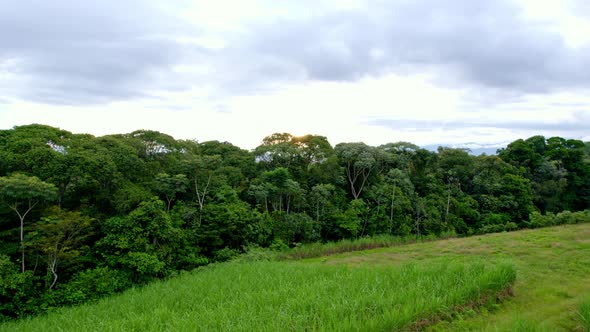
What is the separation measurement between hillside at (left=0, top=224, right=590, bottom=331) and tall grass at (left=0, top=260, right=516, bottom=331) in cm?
1

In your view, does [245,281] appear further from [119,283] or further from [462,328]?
[119,283]

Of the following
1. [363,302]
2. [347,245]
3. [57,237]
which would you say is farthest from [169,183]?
[363,302]

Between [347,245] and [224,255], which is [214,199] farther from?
[347,245]

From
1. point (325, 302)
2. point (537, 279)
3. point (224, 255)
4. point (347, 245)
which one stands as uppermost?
point (325, 302)

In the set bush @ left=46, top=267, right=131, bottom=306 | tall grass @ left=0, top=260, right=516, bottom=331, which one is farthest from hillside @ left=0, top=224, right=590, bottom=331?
bush @ left=46, top=267, right=131, bottom=306

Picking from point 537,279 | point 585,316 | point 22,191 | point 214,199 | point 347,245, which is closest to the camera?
point 585,316

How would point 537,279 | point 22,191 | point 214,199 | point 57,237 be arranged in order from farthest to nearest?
point 214,199 < point 57,237 < point 22,191 < point 537,279

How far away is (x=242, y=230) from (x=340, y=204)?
6.86 metres

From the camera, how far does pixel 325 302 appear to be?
17.1 feet

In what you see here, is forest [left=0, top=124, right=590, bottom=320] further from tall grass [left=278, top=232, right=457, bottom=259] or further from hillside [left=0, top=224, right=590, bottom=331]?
hillside [left=0, top=224, right=590, bottom=331]

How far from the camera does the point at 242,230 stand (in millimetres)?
15812

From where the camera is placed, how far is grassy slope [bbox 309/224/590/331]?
4742 mm

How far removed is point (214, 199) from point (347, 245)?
724 centimetres

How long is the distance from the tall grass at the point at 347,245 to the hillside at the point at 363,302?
686 cm
